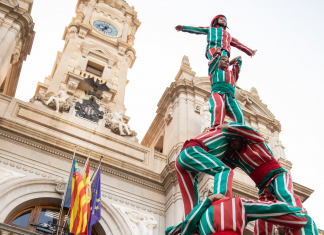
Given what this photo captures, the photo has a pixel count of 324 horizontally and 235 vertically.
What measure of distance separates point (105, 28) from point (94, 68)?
5.02 m

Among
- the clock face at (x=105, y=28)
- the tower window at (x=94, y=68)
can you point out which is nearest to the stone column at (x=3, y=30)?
the tower window at (x=94, y=68)

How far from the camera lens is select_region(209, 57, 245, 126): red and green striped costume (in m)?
6.96

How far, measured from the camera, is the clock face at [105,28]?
25.5 metres

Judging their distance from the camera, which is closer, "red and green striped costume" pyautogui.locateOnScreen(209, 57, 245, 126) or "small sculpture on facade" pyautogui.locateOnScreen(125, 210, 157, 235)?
"red and green striped costume" pyautogui.locateOnScreen(209, 57, 245, 126)

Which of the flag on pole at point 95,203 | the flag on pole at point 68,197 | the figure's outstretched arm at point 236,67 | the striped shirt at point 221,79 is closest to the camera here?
the striped shirt at point 221,79

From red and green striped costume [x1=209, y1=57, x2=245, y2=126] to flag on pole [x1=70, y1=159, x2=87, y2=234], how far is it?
188 inches

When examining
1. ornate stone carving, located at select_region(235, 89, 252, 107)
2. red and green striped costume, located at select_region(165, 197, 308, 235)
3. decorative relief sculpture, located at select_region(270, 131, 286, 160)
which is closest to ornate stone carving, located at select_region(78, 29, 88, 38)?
ornate stone carving, located at select_region(235, 89, 252, 107)

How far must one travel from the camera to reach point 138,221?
12.2 m

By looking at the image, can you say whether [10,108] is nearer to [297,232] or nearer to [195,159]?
[195,159]

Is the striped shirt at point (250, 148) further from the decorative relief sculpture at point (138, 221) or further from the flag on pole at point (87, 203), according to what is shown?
the decorative relief sculpture at point (138, 221)

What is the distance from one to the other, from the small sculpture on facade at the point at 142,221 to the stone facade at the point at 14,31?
7.69m

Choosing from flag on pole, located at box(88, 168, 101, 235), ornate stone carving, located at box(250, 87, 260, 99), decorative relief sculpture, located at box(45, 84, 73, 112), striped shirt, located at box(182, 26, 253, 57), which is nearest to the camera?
striped shirt, located at box(182, 26, 253, 57)

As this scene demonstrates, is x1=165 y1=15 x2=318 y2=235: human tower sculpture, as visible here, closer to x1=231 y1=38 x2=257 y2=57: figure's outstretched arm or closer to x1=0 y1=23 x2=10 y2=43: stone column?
x1=231 y1=38 x2=257 y2=57: figure's outstretched arm

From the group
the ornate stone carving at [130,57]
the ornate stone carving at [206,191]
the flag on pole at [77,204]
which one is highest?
the ornate stone carving at [130,57]
